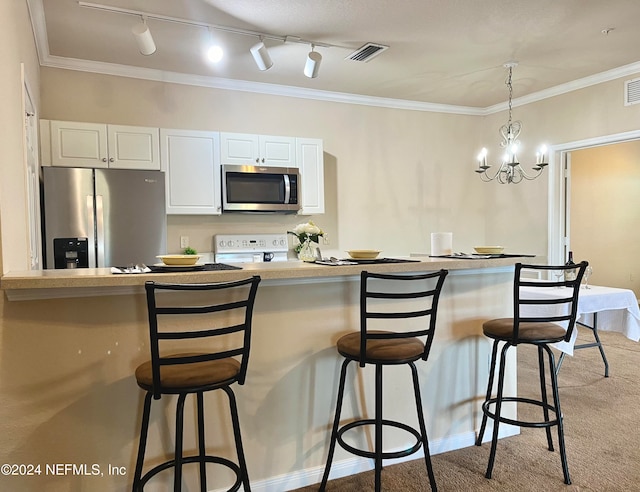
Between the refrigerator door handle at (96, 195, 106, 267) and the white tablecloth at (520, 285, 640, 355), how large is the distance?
3.25 metres

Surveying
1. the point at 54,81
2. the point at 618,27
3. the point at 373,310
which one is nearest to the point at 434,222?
the point at 618,27

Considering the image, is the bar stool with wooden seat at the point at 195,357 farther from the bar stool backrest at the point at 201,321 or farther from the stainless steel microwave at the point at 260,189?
the stainless steel microwave at the point at 260,189

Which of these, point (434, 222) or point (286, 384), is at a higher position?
point (434, 222)

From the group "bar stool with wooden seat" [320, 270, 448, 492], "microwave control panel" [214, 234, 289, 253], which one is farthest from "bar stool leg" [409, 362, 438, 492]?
"microwave control panel" [214, 234, 289, 253]

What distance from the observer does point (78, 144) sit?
3.60 metres

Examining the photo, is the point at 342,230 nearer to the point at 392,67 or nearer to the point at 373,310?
the point at 392,67

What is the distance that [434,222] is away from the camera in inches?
217

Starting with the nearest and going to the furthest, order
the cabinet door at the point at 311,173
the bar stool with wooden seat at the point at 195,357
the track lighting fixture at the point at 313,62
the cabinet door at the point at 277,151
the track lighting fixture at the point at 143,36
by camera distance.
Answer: the bar stool with wooden seat at the point at 195,357 → the track lighting fixture at the point at 143,36 → the track lighting fixture at the point at 313,62 → the cabinet door at the point at 277,151 → the cabinet door at the point at 311,173

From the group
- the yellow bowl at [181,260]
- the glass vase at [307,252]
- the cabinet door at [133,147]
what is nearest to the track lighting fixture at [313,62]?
the cabinet door at [133,147]

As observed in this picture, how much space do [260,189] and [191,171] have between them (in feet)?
2.11

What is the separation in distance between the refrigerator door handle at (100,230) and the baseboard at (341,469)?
219 centimetres

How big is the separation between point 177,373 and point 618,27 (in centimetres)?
382

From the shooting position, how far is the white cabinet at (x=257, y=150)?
4155mm

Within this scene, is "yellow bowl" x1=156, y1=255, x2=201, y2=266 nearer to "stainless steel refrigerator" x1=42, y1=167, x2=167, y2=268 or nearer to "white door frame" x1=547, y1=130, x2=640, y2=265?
"stainless steel refrigerator" x1=42, y1=167, x2=167, y2=268
